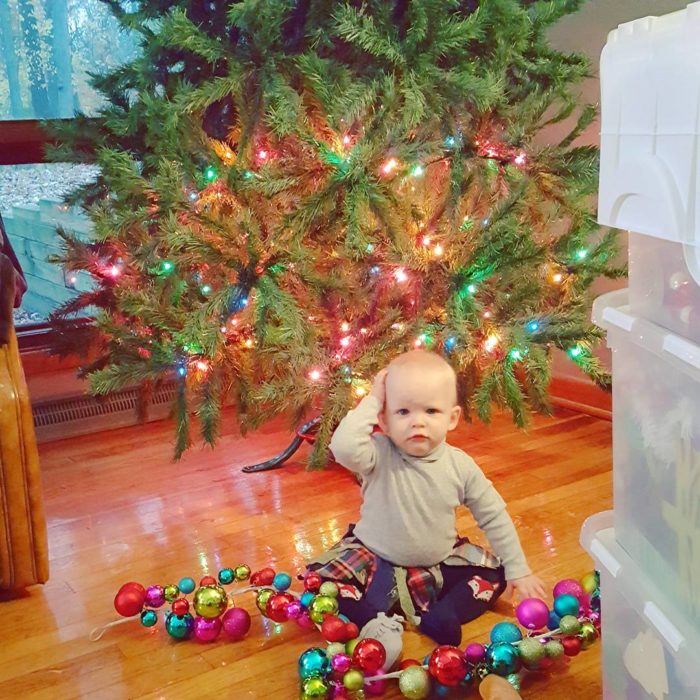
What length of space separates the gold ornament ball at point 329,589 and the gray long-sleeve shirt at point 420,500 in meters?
0.10

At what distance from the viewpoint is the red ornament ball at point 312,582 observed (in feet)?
4.80

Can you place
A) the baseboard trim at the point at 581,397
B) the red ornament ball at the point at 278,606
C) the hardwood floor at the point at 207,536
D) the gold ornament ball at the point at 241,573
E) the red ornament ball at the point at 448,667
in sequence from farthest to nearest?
the baseboard trim at the point at 581,397, the gold ornament ball at the point at 241,573, the red ornament ball at the point at 278,606, the hardwood floor at the point at 207,536, the red ornament ball at the point at 448,667

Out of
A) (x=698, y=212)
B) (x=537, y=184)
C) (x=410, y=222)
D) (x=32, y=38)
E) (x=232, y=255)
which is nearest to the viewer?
(x=698, y=212)

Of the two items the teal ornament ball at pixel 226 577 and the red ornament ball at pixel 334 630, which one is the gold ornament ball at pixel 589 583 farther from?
the teal ornament ball at pixel 226 577

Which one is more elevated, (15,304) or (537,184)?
(537,184)

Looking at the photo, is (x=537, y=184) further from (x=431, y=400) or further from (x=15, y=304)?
(x=15, y=304)

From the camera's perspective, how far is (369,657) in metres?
1.25

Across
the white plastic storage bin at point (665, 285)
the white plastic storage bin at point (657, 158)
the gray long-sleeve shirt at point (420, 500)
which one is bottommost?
the gray long-sleeve shirt at point (420, 500)

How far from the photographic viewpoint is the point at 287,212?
5.69ft

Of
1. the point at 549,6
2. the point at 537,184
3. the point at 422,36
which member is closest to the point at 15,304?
the point at 422,36

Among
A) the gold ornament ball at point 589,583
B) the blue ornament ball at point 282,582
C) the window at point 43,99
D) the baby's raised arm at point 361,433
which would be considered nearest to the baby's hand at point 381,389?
the baby's raised arm at point 361,433

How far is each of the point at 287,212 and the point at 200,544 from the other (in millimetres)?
661

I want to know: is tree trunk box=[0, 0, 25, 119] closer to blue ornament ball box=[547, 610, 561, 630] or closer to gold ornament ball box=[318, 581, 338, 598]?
gold ornament ball box=[318, 581, 338, 598]

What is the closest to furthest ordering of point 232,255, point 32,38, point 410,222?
point 232,255 → point 410,222 → point 32,38
